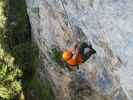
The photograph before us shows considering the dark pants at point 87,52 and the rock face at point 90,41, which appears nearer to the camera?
the rock face at point 90,41

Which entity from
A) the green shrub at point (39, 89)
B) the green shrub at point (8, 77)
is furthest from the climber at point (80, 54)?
the green shrub at point (8, 77)

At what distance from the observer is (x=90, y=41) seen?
8.89m

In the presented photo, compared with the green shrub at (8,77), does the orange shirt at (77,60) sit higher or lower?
higher

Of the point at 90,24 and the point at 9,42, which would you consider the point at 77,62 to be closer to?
the point at 90,24

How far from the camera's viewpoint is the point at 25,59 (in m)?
13.4

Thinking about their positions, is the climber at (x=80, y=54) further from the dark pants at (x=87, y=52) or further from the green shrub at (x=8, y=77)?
the green shrub at (x=8, y=77)

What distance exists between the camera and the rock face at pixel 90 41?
7.96 m

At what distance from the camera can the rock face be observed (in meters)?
7.96

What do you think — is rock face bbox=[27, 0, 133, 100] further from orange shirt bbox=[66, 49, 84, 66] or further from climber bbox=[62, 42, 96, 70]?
orange shirt bbox=[66, 49, 84, 66]

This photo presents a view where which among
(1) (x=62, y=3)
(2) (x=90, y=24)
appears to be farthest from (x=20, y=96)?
(2) (x=90, y=24)

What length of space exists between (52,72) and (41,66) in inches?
38.5

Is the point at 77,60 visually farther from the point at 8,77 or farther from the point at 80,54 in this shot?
the point at 8,77

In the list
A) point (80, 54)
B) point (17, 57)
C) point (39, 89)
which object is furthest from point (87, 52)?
point (17, 57)

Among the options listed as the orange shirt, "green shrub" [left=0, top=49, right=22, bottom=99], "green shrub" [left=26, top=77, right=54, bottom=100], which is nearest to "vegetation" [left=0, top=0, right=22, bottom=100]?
"green shrub" [left=0, top=49, right=22, bottom=99]
